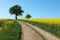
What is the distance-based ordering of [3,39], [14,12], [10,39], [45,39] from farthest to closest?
[14,12], [45,39], [10,39], [3,39]

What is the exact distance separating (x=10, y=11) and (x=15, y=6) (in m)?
4.71

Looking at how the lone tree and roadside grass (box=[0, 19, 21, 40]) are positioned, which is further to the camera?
the lone tree

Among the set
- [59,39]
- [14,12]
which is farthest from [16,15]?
[59,39]

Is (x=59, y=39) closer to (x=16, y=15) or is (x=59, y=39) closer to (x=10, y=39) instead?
(x=10, y=39)

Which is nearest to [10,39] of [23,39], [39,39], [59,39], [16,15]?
[23,39]

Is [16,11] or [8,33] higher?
[16,11]

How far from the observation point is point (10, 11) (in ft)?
354

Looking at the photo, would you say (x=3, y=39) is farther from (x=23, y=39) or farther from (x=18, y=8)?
(x=18, y=8)

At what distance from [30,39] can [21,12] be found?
94.2 m

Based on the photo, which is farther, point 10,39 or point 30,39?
point 30,39

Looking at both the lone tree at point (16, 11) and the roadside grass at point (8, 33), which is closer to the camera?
the roadside grass at point (8, 33)

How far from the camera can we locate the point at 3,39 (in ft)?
40.9

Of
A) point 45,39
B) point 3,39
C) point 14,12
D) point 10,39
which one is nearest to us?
point 3,39

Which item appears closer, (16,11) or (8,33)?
(8,33)
